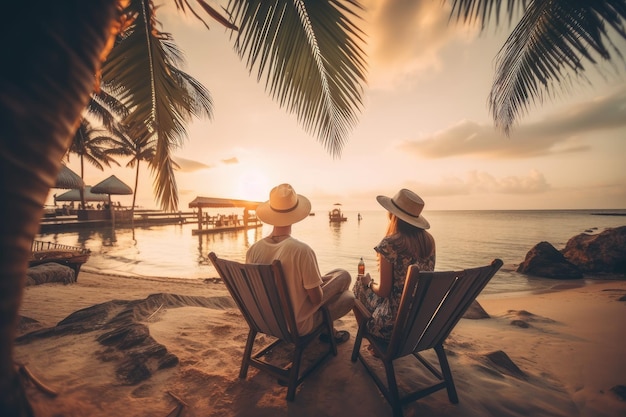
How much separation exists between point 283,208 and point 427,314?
4.77ft

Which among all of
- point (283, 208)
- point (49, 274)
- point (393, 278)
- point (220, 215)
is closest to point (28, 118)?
point (283, 208)

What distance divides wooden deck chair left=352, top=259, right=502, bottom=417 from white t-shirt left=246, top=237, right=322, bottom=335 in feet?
2.02

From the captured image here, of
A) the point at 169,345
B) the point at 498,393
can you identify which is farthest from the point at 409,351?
the point at 169,345

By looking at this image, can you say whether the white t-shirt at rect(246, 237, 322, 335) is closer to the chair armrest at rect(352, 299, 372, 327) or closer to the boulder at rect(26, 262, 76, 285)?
the chair armrest at rect(352, 299, 372, 327)

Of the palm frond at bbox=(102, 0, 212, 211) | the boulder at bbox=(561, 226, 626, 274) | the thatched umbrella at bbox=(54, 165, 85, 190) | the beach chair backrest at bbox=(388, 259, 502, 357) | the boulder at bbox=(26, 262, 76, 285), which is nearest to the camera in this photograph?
the beach chair backrest at bbox=(388, 259, 502, 357)

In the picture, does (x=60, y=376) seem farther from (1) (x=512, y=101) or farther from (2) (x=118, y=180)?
(2) (x=118, y=180)

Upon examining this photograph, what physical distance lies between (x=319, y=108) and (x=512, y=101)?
107 inches

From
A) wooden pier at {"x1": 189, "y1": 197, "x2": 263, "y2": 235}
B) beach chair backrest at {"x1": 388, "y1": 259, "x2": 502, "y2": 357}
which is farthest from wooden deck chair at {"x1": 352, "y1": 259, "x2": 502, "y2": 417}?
wooden pier at {"x1": 189, "y1": 197, "x2": 263, "y2": 235}

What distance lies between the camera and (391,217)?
261cm

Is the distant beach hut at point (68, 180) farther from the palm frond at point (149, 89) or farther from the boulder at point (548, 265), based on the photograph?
the boulder at point (548, 265)

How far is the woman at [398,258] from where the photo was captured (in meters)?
2.29

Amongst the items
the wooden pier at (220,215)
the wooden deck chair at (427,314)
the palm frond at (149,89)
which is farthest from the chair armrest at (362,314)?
the wooden pier at (220,215)

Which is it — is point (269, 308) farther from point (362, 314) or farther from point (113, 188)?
point (113, 188)

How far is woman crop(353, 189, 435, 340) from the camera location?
2.29m
